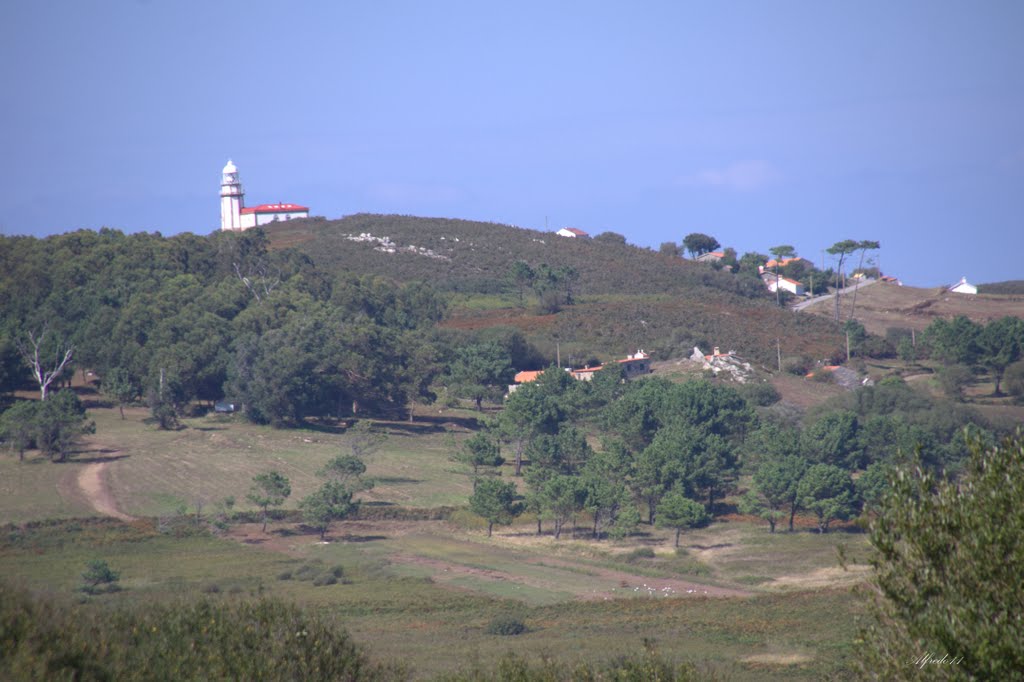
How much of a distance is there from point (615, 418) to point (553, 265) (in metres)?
73.5

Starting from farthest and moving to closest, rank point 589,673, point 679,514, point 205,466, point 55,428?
point 55,428
point 205,466
point 679,514
point 589,673

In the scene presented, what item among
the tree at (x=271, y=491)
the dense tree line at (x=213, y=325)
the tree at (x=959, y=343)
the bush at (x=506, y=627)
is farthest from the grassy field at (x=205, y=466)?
the tree at (x=959, y=343)

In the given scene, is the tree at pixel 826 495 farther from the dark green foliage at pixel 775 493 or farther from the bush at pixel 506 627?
the bush at pixel 506 627

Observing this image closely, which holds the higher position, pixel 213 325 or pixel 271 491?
pixel 213 325

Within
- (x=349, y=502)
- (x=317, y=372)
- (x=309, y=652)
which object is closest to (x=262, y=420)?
(x=317, y=372)

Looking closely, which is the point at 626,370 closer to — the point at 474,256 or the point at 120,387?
the point at 120,387

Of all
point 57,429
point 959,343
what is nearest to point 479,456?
point 57,429

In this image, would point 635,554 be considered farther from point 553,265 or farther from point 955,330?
point 553,265

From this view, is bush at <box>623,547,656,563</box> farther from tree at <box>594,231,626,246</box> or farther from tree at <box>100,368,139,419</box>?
tree at <box>594,231,626,246</box>

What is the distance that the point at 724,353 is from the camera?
9738cm

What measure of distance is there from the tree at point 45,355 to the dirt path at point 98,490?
Result: 18.4 meters

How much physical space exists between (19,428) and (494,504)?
27546mm

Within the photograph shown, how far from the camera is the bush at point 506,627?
3286 cm

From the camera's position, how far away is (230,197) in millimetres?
151500
